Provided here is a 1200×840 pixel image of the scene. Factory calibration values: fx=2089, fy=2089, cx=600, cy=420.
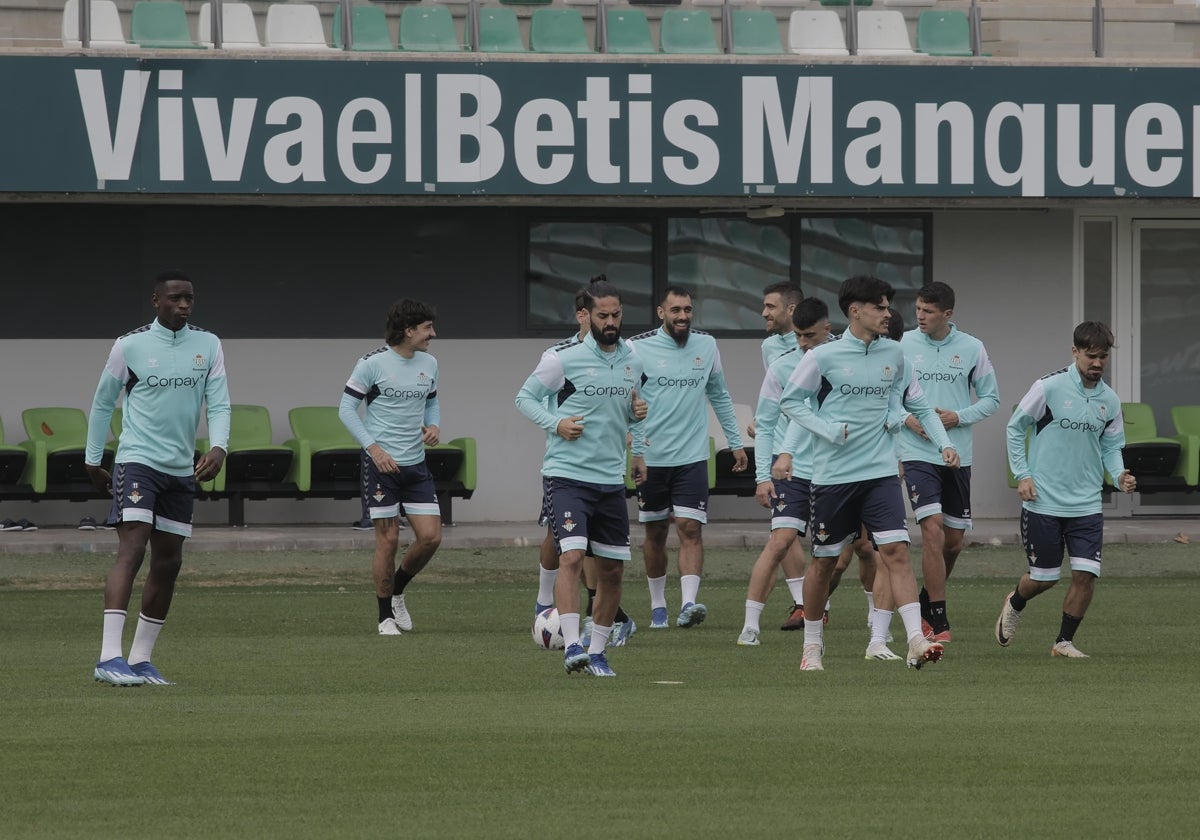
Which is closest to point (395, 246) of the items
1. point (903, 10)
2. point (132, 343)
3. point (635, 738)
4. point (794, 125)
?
point (794, 125)

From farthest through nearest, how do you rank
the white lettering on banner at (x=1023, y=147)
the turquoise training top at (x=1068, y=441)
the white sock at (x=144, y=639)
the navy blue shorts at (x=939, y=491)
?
1. the white lettering on banner at (x=1023, y=147)
2. the navy blue shorts at (x=939, y=491)
3. the turquoise training top at (x=1068, y=441)
4. the white sock at (x=144, y=639)

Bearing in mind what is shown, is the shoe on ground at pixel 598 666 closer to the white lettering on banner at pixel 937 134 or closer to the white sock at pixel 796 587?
the white sock at pixel 796 587

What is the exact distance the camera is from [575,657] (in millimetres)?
10578

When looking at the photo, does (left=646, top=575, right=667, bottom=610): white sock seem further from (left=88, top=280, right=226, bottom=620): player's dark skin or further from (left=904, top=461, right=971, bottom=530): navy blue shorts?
(left=88, top=280, right=226, bottom=620): player's dark skin

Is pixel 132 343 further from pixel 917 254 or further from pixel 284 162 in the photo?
pixel 917 254

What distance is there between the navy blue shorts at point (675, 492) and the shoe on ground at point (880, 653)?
7.00ft

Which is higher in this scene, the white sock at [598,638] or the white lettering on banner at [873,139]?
the white lettering on banner at [873,139]

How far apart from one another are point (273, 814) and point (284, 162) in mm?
15465

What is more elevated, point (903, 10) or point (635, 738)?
point (903, 10)

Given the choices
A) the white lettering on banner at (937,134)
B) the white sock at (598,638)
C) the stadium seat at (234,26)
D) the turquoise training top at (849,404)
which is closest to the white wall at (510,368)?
the white lettering on banner at (937,134)

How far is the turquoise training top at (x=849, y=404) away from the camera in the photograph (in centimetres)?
1095

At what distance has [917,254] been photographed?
2461 cm

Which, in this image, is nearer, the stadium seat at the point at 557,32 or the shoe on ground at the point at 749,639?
the shoe on ground at the point at 749,639

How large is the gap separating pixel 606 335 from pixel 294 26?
12843 mm
